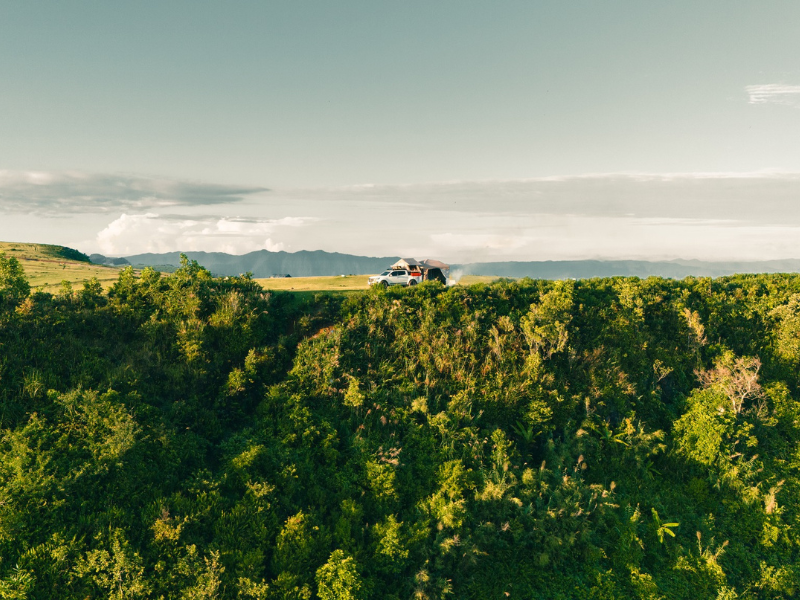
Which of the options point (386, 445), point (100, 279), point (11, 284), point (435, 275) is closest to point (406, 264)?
point (435, 275)

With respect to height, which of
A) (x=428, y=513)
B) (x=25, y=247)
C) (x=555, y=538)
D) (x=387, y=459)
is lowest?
(x=555, y=538)

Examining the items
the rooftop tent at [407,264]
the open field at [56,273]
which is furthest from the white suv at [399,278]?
the open field at [56,273]

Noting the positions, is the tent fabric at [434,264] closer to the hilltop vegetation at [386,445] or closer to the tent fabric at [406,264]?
the tent fabric at [406,264]

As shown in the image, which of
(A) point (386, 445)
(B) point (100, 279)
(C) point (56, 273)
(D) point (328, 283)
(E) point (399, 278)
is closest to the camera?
(A) point (386, 445)

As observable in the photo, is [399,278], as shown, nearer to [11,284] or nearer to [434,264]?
[434,264]

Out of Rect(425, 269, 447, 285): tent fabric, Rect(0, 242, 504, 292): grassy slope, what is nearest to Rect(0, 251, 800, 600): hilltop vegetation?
Rect(0, 242, 504, 292): grassy slope

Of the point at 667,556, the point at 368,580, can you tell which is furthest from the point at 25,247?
the point at 667,556

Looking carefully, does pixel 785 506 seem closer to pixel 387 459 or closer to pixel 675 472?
Answer: pixel 675 472
